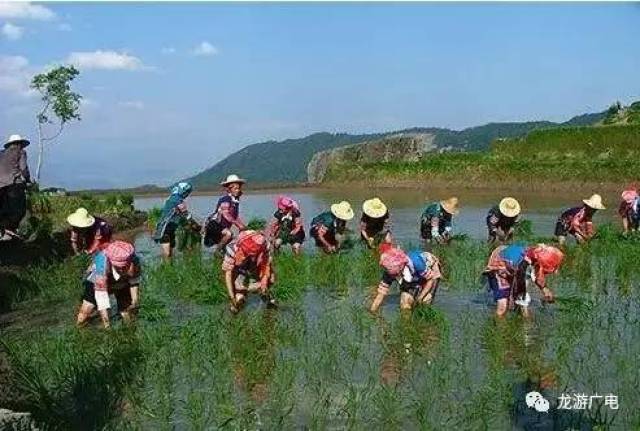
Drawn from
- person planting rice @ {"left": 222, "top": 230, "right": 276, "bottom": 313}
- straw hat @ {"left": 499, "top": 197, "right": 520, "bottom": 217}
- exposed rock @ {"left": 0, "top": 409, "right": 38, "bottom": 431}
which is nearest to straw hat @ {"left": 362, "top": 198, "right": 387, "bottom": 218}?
straw hat @ {"left": 499, "top": 197, "right": 520, "bottom": 217}

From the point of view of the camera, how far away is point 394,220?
2084 cm

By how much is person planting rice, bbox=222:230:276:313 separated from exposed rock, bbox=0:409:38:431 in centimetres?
419

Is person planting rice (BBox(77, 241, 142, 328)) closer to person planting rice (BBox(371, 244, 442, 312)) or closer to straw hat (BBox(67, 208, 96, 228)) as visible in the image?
straw hat (BBox(67, 208, 96, 228))

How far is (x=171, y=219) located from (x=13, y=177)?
3.11 meters

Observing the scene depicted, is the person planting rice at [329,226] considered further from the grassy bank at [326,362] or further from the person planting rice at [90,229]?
the person planting rice at [90,229]

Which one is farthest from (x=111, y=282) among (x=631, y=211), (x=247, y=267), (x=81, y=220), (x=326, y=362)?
(x=631, y=211)

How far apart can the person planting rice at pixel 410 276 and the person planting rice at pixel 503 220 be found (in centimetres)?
472

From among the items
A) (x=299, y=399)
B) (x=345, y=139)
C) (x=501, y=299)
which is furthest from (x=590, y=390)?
(x=345, y=139)

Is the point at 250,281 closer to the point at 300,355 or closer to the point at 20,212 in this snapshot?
the point at 300,355

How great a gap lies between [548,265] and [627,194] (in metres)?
7.52

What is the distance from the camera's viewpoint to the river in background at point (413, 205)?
60.9 feet

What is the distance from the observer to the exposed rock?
4.81 m

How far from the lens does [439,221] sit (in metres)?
14.0

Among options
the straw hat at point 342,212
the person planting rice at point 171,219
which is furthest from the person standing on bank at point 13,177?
the straw hat at point 342,212
